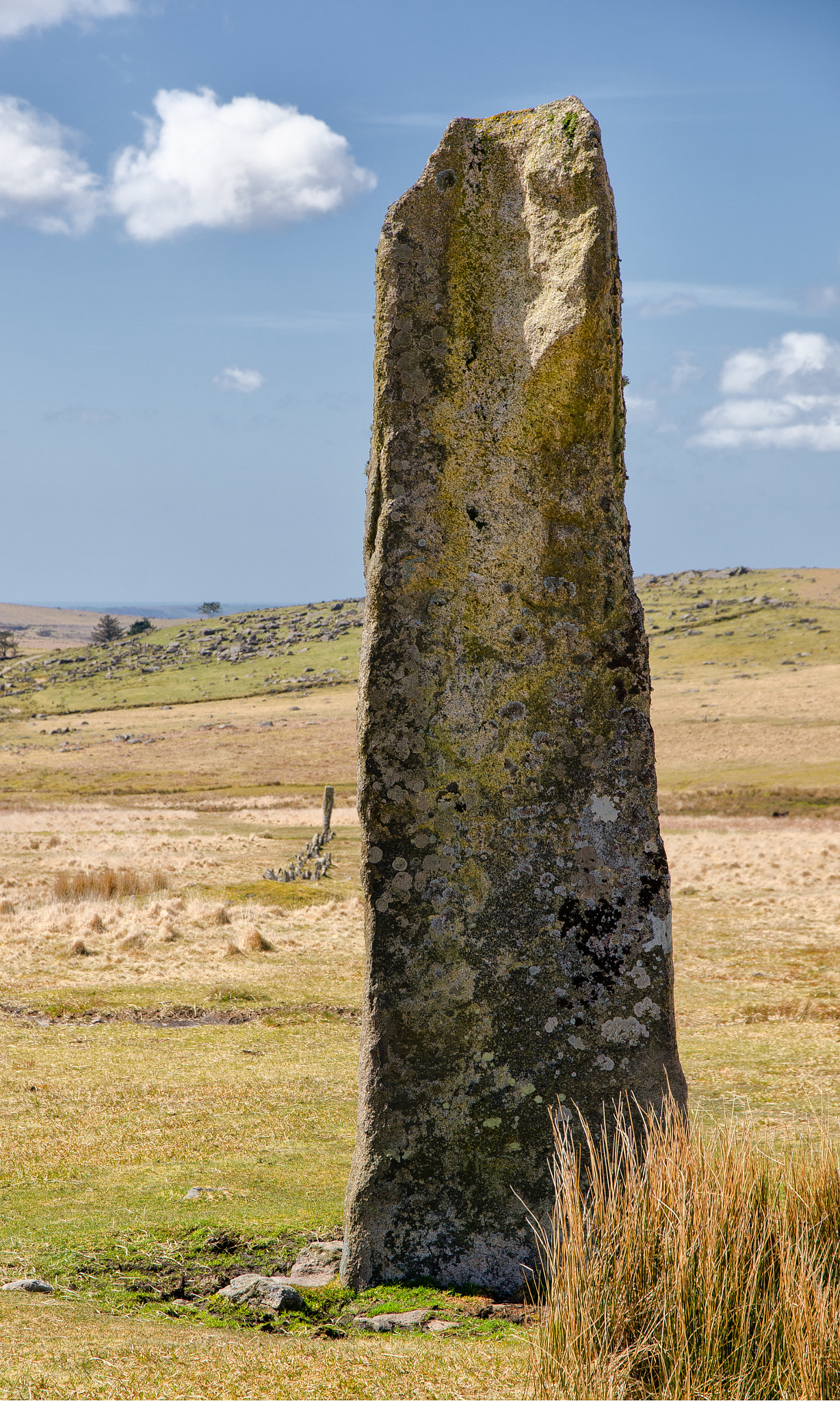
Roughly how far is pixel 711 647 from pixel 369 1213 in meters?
141

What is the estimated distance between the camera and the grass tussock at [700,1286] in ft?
14.1

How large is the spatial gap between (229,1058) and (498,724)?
940 centimetres

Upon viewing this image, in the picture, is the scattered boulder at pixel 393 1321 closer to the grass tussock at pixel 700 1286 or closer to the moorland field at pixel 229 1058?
the moorland field at pixel 229 1058

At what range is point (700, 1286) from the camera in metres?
4.57

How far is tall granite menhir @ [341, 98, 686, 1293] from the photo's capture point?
668cm

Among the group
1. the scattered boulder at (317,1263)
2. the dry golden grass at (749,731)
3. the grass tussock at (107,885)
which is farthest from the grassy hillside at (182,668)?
the scattered boulder at (317,1263)

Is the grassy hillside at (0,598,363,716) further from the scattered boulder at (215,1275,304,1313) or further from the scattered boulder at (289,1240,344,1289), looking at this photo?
the scattered boulder at (215,1275,304,1313)

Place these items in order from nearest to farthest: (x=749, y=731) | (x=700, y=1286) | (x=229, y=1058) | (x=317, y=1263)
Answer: (x=700, y=1286) < (x=317, y=1263) < (x=229, y=1058) < (x=749, y=731)

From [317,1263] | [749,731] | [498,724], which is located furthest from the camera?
[749,731]

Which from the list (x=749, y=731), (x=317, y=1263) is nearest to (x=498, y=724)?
(x=317, y=1263)

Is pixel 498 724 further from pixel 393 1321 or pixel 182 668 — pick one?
pixel 182 668

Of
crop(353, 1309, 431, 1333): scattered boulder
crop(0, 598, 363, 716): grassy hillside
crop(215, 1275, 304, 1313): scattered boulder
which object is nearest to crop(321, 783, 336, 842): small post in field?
crop(215, 1275, 304, 1313): scattered boulder

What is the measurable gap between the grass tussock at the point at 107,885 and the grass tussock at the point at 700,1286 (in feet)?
77.9

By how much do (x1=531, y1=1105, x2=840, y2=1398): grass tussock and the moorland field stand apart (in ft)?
2.04
